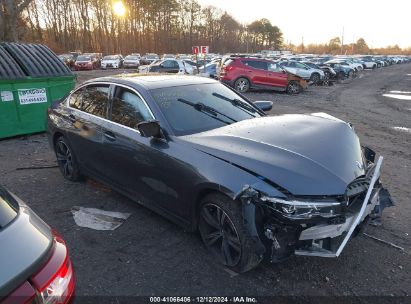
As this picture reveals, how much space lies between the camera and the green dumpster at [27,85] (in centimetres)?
818

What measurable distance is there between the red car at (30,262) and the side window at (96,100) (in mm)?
2792

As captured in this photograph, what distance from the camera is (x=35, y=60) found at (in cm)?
891

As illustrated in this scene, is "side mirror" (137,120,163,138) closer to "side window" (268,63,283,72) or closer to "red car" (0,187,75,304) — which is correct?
"red car" (0,187,75,304)

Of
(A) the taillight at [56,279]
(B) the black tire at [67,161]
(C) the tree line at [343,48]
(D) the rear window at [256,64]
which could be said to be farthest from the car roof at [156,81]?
(C) the tree line at [343,48]

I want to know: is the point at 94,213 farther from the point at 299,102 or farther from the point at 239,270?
the point at 299,102

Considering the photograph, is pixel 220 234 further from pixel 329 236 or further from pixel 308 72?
pixel 308 72

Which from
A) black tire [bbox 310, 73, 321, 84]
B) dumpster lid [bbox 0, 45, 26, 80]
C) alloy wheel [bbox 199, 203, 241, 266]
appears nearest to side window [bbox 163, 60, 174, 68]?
black tire [bbox 310, 73, 321, 84]

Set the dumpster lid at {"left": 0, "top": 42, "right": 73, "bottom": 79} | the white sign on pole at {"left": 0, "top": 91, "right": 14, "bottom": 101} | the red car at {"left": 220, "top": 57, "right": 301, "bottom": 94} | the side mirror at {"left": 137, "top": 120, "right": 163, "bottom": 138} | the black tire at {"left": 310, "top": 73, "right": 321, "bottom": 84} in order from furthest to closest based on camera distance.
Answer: the black tire at {"left": 310, "top": 73, "right": 321, "bottom": 84}, the red car at {"left": 220, "top": 57, "right": 301, "bottom": 94}, the dumpster lid at {"left": 0, "top": 42, "right": 73, "bottom": 79}, the white sign on pole at {"left": 0, "top": 91, "right": 14, "bottom": 101}, the side mirror at {"left": 137, "top": 120, "right": 163, "bottom": 138}

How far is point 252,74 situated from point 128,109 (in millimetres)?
15103

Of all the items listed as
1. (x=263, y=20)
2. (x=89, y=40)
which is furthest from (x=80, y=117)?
(x=263, y=20)

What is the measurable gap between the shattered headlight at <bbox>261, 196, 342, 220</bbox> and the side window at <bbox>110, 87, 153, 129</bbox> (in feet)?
5.71

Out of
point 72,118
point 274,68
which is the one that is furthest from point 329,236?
point 274,68

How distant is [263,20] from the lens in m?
108

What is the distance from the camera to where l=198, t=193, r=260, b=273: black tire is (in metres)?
3.08
